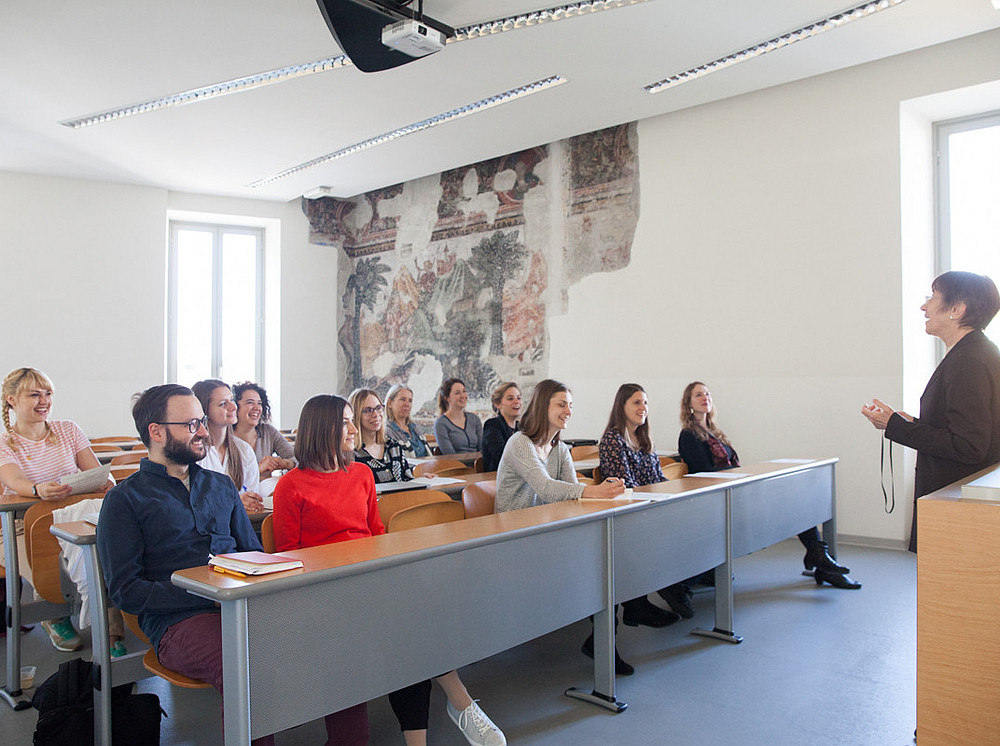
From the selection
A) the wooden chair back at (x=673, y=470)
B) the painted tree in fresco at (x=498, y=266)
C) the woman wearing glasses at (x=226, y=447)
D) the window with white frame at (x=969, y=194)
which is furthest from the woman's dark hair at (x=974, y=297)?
the painted tree in fresco at (x=498, y=266)

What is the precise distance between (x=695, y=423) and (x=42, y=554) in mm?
4217

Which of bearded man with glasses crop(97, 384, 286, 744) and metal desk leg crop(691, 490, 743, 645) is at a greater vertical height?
bearded man with glasses crop(97, 384, 286, 744)

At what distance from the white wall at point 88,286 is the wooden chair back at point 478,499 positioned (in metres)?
7.40

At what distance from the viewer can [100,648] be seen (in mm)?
2701

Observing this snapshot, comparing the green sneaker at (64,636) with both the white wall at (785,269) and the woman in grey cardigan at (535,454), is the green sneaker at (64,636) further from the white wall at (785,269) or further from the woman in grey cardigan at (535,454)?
the white wall at (785,269)

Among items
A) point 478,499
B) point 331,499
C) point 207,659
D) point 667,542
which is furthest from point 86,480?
point 667,542

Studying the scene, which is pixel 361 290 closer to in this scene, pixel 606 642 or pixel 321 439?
pixel 321 439

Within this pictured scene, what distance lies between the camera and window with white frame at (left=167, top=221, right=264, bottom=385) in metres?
10.9

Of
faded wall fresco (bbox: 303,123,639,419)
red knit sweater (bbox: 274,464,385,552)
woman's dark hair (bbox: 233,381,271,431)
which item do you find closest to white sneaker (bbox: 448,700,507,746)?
red knit sweater (bbox: 274,464,385,552)

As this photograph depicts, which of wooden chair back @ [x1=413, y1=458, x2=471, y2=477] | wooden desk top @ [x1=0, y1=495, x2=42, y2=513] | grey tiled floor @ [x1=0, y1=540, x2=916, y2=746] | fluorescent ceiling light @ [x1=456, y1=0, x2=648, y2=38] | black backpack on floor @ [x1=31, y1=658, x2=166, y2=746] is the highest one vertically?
fluorescent ceiling light @ [x1=456, y1=0, x2=648, y2=38]

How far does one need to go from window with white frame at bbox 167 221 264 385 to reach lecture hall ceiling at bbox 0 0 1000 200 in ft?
6.51

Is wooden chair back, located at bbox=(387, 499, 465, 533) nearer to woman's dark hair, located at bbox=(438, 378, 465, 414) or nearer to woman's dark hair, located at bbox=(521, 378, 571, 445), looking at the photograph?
woman's dark hair, located at bbox=(521, 378, 571, 445)

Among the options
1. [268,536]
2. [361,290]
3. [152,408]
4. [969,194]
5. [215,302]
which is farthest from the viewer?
[361,290]

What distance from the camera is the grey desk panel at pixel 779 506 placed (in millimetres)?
4379
